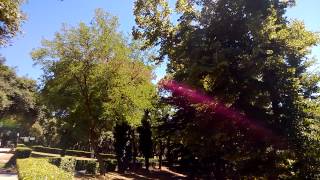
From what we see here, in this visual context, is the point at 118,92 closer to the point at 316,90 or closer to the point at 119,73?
the point at 119,73

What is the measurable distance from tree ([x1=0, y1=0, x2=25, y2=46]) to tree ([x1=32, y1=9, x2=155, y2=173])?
48.4 ft

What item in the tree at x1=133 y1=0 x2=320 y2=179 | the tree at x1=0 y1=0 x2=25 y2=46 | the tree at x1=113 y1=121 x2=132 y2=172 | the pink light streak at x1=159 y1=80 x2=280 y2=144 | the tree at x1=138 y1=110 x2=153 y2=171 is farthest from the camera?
the tree at x1=138 y1=110 x2=153 y2=171

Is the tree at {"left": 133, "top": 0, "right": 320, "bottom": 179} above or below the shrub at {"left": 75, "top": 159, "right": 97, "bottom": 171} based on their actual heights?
above

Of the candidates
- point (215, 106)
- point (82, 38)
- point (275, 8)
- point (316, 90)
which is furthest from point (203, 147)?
point (82, 38)

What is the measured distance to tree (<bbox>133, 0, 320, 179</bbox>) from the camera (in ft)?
56.0

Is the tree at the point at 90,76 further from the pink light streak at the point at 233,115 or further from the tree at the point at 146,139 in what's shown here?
the tree at the point at 146,139

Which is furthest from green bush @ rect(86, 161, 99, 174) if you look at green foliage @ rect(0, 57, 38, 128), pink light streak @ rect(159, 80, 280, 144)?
pink light streak @ rect(159, 80, 280, 144)

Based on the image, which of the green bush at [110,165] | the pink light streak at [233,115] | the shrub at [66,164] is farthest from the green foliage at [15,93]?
the pink light streak at [233,115]

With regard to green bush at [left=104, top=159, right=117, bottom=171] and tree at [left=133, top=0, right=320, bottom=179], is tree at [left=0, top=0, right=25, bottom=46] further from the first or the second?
green bush at [left=104, top=159, right=117, bottom=171]

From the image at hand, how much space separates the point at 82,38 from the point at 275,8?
1505 centimetres

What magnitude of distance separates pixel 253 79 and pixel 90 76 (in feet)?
46.6

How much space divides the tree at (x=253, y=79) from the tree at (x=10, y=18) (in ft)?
28.6

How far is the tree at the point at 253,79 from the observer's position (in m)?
17.1

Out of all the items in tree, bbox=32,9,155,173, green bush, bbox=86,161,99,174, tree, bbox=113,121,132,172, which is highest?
tree, bbox=32,9,155,173
